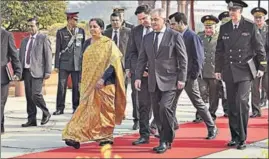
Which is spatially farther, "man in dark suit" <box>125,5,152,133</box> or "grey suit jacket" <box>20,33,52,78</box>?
"grey suit jacket" <box>20,33,52,78</box>

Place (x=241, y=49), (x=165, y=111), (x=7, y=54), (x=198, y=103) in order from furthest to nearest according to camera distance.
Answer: (x=7, y=54)
(x=198, y=103)
(x=241, y=49)
(x=165, y=111)

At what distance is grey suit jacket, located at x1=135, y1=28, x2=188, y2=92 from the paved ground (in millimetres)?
979

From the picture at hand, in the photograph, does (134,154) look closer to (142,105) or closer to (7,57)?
(142,105)

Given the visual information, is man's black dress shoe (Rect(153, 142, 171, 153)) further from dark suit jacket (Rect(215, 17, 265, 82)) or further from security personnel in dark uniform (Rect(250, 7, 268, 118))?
security personnel in dark uniform (Rect(250, 7, 268, 118))

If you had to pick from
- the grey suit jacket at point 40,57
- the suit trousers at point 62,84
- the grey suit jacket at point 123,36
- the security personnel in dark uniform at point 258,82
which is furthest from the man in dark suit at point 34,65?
the security personnel in dark uniform at point 258,82

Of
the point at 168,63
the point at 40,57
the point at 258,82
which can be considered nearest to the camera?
the point at 168,63

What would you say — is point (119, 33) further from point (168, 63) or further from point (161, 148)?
point (161, 148)

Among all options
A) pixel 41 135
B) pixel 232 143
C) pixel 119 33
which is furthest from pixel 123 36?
pixel 232 143

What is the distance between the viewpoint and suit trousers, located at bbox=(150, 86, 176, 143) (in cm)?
691

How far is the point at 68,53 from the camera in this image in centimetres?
1066

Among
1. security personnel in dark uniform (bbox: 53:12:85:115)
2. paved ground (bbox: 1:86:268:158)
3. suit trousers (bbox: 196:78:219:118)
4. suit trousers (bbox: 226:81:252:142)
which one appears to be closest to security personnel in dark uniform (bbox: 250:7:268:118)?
paved ground (bbox: 1:86:268:158)

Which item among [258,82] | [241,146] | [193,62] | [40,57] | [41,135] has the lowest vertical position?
[41,135]

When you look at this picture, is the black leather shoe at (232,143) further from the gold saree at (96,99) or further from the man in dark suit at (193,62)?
the gold saree at (96,99)

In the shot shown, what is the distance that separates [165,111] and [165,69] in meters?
0.50
